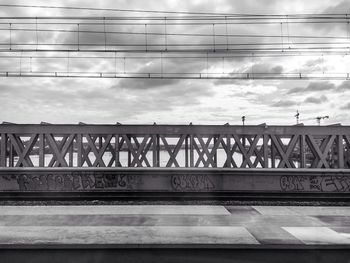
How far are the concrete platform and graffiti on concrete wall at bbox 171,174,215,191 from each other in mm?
2119

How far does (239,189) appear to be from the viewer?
15219 mm

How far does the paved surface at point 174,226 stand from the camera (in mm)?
8102

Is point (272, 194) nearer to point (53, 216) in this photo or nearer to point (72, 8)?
point (53, 216)

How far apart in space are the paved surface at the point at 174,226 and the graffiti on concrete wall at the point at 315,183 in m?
2.11

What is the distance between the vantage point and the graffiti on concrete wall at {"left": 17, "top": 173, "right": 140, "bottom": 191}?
14.9 m

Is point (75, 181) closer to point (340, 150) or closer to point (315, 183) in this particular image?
point (315, 183)

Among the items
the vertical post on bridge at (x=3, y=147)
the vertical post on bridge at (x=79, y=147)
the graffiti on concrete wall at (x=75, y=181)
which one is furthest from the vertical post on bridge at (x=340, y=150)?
the vertical post on bridge at (x=3, y=147)

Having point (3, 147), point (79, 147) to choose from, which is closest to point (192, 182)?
point (79, 147)

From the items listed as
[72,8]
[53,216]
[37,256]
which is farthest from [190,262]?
[72,8]

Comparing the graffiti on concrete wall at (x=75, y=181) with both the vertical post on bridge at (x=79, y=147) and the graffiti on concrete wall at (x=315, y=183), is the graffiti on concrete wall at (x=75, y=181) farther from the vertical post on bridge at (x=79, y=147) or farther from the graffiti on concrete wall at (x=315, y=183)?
the graffiti on concrete wall at (x=315, y=183)

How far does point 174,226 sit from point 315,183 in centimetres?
805

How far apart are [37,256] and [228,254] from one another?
3618 mm

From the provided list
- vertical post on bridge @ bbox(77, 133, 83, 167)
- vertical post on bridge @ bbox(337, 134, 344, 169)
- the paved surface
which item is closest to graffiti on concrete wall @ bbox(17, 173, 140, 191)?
the paved surface

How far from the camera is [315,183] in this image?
584 inches
